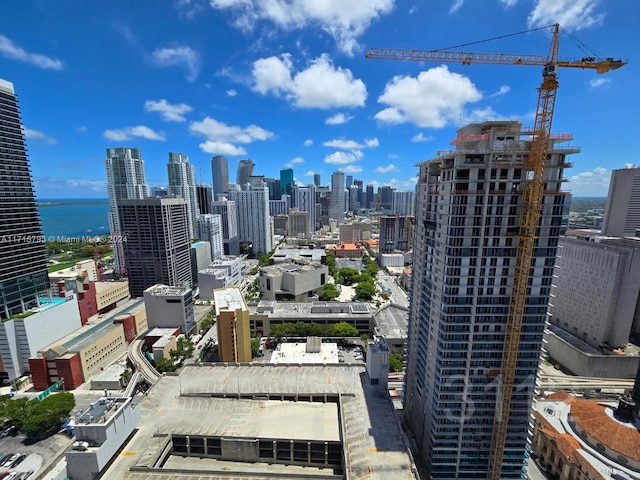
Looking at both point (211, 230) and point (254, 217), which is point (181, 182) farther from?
point (211, 230)

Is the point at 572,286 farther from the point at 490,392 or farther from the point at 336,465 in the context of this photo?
the point at 336,465

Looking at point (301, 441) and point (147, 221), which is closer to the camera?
point (301, 441)

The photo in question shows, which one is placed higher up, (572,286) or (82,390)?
(572,286)

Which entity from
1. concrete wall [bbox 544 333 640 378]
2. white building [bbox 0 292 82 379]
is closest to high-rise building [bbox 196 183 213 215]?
white building [bbox 0 292 82 379]

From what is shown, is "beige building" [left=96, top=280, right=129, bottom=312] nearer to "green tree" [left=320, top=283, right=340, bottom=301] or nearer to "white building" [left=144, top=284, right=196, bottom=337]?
"white building" [left=144, top=284, right=196, bottom=337]

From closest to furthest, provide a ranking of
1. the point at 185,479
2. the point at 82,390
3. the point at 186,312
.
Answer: the point at 185,479
the point at 82,390
the point at 186,312

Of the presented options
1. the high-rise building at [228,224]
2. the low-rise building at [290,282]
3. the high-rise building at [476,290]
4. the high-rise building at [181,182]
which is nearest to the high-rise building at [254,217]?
the high-rise building at [228,224]

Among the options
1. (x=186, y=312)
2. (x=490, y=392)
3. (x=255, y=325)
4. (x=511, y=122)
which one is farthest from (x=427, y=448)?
(x=186, y=312)
